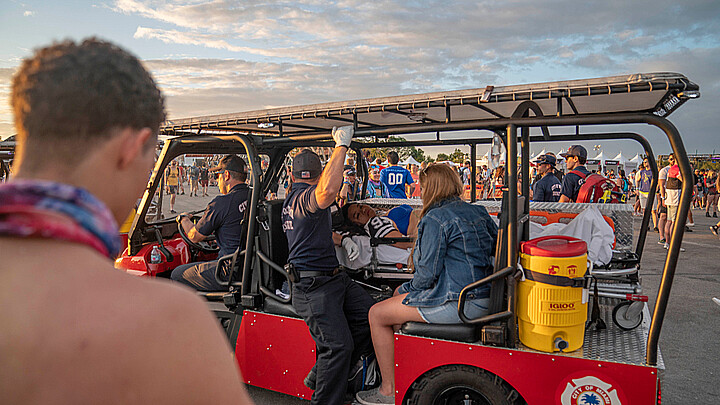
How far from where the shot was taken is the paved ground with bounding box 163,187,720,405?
4.06 meters

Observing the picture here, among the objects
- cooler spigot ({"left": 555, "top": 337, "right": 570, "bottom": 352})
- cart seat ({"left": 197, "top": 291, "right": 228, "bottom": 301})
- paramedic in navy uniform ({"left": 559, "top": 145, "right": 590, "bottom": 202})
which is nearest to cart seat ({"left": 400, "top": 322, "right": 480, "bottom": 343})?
cooler spigot ({"left": 555, "top": 337, "right": 570, "bottom": 352})

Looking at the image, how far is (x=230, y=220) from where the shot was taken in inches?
168

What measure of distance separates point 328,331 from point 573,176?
14.5ft

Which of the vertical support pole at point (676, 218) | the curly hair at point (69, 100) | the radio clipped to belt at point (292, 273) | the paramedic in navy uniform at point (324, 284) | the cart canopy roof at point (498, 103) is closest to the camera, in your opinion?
the curly hair at point (69, 100)

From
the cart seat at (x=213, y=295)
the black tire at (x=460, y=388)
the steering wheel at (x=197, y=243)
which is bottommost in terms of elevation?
the black tire at (x=460, y=388)

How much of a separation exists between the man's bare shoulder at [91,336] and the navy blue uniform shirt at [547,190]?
659cm

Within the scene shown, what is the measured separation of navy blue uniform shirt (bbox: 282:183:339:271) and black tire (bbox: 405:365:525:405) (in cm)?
112

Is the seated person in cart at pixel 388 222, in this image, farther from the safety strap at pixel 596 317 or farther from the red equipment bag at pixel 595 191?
the red equipment bag at pixel 595 191

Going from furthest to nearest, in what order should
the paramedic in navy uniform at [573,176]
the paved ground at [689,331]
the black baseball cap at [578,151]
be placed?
the black baseball cap at [578,151], the paramedic in navy uniform at [573,176], the paved ground at [689,331]

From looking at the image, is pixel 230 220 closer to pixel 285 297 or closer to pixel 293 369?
pixel 285 297

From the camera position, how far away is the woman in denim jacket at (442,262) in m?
3.04

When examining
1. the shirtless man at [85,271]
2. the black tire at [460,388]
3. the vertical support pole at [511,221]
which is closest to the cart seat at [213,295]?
the black tire at [460,388]

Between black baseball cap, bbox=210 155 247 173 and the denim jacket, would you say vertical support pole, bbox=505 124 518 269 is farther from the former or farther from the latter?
black baseball cap, bbox=210 155 247 173

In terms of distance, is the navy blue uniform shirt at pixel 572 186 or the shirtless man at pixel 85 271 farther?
the navy blue uniform shirt at pixel 572 186
